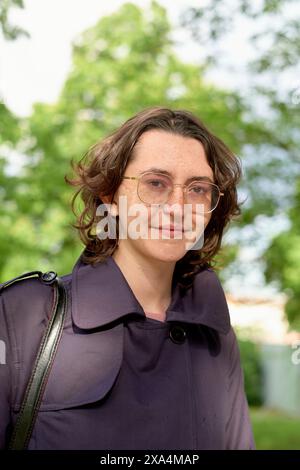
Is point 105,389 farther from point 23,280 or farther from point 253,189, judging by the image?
point 253,189

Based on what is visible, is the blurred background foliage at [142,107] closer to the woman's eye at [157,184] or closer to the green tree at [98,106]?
the green tree at [98,106]

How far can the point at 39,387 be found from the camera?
60.2 inches

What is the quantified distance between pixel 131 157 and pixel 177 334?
Result: 0.48 m

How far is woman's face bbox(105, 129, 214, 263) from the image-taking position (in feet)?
5.68

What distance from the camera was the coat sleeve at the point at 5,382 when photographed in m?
1.50

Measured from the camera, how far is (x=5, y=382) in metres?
1.52

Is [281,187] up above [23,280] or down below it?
above

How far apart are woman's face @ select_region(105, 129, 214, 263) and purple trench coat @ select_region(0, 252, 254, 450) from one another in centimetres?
14

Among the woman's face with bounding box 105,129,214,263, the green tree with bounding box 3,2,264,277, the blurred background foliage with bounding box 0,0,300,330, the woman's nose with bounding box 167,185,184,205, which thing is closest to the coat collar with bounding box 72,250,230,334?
the woman's face with bounding box 105,129,214,263

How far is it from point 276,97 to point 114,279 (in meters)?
8.23

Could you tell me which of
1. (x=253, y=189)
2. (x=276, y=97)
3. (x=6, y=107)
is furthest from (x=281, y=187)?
(x=6, y=107)

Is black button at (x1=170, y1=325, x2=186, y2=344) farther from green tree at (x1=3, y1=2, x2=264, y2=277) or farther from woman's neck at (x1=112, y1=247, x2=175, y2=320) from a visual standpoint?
green tree at (x1=3, y1=2, x2=264, y2=277)

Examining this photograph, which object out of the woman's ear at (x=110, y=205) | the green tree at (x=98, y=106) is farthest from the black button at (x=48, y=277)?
the green tree at (x=98, y=106)

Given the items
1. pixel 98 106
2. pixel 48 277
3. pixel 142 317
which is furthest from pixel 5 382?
pixel 98 106
